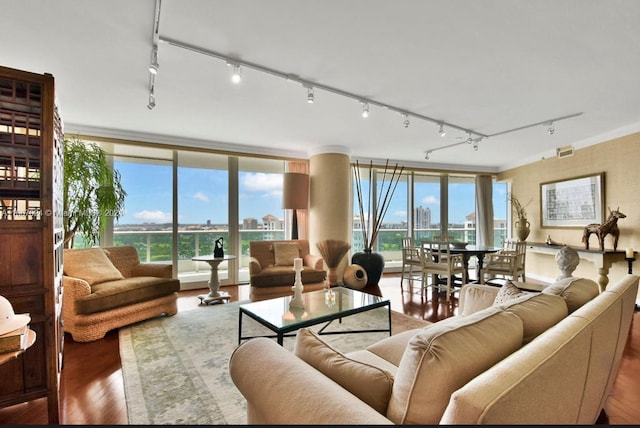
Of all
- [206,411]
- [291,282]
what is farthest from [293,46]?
[291,282]

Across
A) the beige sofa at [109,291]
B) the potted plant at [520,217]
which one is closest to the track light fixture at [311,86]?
the beige sofa at [109,291]

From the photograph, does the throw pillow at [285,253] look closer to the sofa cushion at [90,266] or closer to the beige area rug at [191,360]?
the beige area rug at [191,360]

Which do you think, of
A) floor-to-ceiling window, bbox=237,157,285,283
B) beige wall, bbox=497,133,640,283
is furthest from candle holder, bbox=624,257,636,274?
floor-to-ceiling window, bbox=237,157,285,283

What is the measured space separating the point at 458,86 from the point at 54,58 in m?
3.45

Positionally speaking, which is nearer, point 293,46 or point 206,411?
point 206,411

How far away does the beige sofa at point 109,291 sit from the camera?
9.32 feet

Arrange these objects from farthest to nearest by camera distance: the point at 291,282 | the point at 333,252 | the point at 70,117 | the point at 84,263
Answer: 1. the point at 333,252
2. the point at 291,282
3. the point at 70,117
4. the point at 84,263

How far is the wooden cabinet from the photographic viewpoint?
169 centimetres

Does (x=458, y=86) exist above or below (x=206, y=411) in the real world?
above

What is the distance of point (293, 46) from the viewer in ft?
7.59

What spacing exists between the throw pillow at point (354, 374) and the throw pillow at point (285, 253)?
3.41 metres

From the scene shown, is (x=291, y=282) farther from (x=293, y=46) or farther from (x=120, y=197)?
(x=293, y=46)

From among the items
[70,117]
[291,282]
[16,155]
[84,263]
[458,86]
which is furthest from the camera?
[291,282]

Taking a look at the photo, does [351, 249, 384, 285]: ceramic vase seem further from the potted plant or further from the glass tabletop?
the potted plant
